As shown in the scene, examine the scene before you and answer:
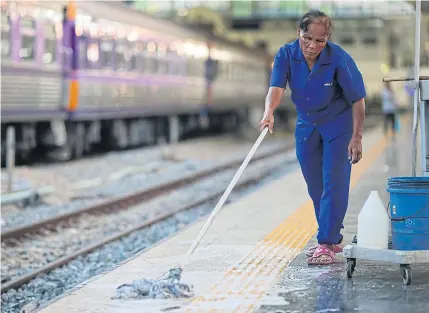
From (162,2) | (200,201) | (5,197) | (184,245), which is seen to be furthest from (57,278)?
(162,2)

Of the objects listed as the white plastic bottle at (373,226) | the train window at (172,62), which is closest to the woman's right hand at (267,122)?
the white plastic bottle at (373,226)

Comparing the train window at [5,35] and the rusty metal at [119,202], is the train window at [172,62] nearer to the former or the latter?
the rusty metal at [119,202]

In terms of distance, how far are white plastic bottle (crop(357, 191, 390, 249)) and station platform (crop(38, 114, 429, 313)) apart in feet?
0.70

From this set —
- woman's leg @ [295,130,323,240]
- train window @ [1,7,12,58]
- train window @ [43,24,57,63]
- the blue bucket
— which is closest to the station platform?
the blue bucket

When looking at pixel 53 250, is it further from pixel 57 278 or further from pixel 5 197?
pixel 5 197

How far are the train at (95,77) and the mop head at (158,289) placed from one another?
10793mm

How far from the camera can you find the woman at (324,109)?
6.49 m

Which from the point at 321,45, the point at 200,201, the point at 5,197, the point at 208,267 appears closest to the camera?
the point at 321,45

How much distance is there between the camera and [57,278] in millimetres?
8961

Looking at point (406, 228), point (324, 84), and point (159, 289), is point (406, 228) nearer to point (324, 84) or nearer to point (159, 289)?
point (324, 84)

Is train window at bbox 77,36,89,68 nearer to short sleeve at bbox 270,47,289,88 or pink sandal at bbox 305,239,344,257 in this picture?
pink sandal at bbox 305,239,344,257

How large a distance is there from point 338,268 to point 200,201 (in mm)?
8032

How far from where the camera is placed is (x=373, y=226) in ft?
20.0

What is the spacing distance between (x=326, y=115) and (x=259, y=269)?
1.04 metres
